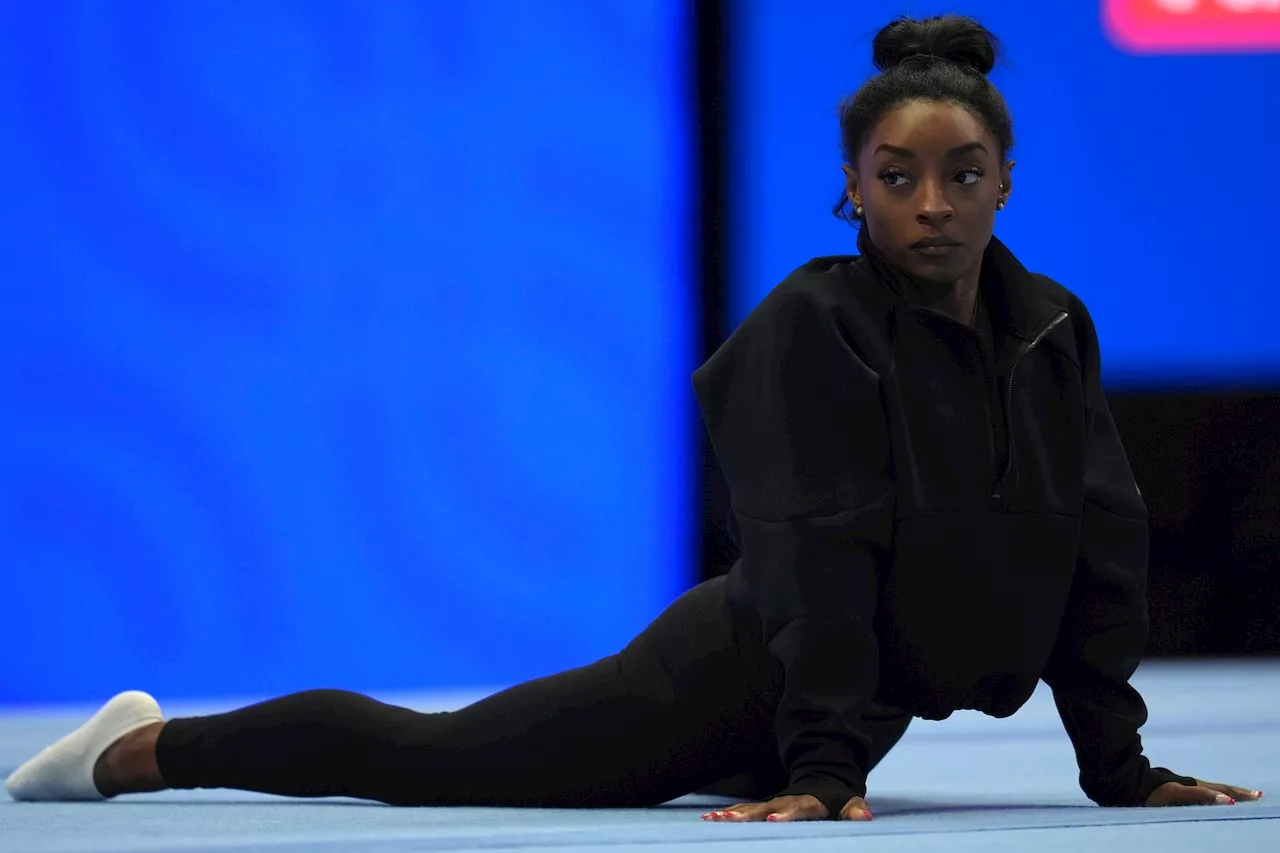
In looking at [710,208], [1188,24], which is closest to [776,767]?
[710,208]

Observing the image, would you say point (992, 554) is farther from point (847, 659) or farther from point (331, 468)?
point (331, 468)

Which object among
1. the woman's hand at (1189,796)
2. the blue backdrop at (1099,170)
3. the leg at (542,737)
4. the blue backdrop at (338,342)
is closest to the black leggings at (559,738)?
the leg at (542,737)

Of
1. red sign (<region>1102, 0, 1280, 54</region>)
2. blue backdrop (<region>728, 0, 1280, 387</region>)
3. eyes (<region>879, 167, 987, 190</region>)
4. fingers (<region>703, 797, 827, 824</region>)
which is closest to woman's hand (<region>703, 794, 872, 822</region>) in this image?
fingers (<region>703, 797, 827, 824</region>)

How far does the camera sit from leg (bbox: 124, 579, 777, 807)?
1570 mm

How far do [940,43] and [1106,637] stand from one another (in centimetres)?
59

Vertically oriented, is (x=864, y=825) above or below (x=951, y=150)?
below

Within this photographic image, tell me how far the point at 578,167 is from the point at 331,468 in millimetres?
878

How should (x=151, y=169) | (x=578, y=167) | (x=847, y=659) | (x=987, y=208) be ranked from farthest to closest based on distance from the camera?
(x=578, y=167)
(x=151, y=169)
(x=987, y=208)
(x=847, y=659)

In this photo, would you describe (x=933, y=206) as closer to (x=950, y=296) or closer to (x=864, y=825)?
(x=950, y=296)

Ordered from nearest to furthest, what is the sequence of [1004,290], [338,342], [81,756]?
1. [1004,290]
2. [81,756]
3. [338,342]

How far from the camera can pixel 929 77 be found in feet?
4.97

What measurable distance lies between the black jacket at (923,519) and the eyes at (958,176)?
89mm

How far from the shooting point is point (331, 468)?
3568 mm

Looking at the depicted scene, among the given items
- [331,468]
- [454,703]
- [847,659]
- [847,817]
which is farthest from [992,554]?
[331,468]
